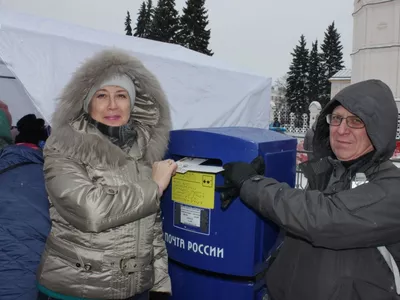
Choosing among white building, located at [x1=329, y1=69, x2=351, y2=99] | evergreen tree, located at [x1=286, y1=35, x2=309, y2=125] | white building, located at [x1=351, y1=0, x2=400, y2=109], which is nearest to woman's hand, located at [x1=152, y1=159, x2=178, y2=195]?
white building, located at [x1=351, y1=0, x2=400, y2=109]

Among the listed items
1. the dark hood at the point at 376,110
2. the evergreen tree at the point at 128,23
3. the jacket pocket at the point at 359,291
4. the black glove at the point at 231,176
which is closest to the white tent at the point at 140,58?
the black glove at the point at 231,176

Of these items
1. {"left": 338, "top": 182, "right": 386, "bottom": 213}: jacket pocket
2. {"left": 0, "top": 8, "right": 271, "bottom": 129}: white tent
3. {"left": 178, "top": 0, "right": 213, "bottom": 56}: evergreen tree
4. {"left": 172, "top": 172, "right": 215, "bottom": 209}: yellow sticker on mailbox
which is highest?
{"left": 178, "top": 0, "right": 213, "bottom": 56}: evergreen tree

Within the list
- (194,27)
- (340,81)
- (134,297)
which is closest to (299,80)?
(340,81)

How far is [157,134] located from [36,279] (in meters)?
0.90

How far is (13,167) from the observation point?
192cm

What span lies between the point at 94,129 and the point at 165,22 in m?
30.4

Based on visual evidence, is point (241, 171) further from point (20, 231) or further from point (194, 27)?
point (194, 27)

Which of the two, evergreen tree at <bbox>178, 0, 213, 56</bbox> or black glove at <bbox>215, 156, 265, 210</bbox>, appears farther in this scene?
evergreen tree at <bbox>178, 0, 213, 56</bbox>

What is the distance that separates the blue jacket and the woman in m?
0.15

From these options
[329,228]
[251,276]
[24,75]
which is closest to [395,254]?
[329,228]

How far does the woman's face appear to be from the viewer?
6.00 feet

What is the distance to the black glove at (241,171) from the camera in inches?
67.8

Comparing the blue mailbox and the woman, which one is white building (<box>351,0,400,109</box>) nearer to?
the blue mailbox

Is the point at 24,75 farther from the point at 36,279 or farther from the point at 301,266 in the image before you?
the point at 301,266
